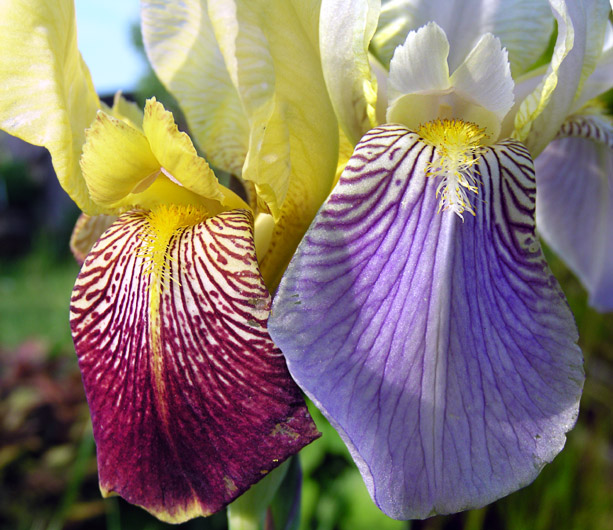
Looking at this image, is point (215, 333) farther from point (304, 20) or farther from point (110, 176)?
point (304, 20)

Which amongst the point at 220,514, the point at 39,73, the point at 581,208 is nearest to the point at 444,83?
the point at 39,73

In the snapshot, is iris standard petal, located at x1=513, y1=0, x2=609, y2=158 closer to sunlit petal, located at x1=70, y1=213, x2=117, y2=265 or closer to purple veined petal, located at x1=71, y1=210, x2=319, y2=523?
purple veined petal, located at x1=71, y1=210, x2=319, y2=523

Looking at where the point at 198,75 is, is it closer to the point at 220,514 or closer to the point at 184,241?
the point at 184,241

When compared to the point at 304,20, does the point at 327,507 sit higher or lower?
lower

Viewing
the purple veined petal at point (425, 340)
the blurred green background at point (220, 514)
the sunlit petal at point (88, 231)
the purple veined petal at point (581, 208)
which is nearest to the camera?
the purple veined petal at point (425, 340)

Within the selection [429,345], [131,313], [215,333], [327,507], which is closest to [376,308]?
[429,345]

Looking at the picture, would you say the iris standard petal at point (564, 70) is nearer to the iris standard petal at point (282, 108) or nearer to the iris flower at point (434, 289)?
the iris flower at point (434, 289)

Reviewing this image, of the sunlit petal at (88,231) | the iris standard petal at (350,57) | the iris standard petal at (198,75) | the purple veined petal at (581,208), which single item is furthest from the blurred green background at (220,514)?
the iris standard petal at (350,57)
